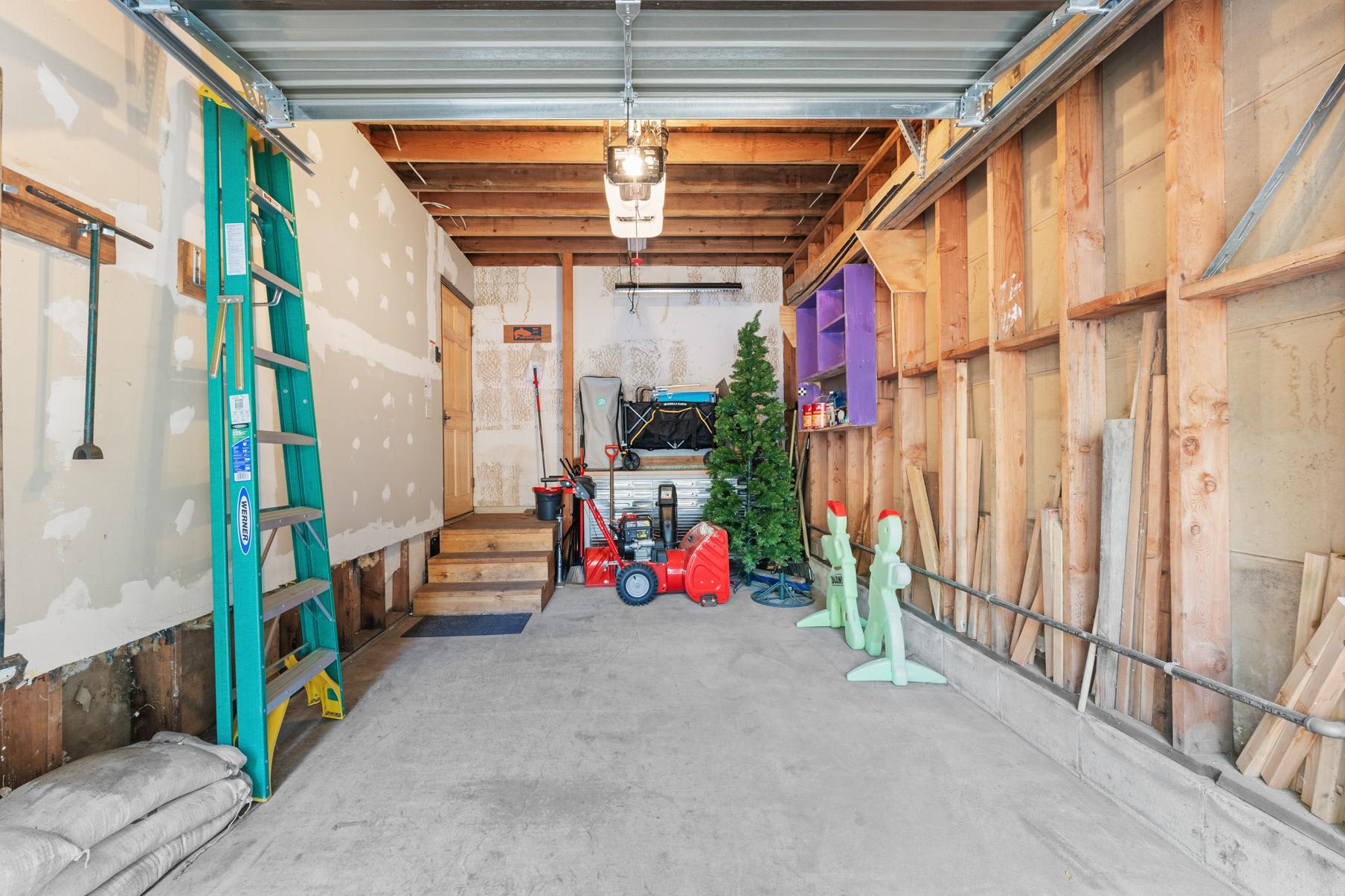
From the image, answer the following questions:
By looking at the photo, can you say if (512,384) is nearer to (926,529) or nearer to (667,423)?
(667,423)

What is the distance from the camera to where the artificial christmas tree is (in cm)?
473

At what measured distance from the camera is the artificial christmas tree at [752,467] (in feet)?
15.5

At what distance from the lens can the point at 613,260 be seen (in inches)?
246

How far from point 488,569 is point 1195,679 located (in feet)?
13.7

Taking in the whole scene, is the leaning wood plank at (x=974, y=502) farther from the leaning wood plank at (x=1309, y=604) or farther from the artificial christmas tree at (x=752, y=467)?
the artificial christmas tree at (x=752, y=467)

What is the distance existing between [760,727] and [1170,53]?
9.27ft

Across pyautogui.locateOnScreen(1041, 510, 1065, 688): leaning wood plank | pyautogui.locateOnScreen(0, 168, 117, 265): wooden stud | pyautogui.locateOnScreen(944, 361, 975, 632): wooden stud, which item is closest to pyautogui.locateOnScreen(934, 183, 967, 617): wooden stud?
pyautogui.locateOnScreen(944, 361, 975, 632): wooden stud


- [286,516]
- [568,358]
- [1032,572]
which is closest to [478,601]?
[286,516]

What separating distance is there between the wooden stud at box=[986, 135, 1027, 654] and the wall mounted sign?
4.70 m

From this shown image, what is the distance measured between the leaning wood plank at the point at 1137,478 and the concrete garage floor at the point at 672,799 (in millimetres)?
632

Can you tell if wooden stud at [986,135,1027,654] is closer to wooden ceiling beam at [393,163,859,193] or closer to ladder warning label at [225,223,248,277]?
wooden ceiling beam at [393,163,859,193]

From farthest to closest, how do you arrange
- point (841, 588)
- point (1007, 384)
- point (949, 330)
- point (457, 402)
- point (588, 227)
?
point (457, 402)
point (588, 227)
point (841, 588)
point (949, 330)
point (1007, 384)

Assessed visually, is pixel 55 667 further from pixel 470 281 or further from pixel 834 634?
pixel 470 281

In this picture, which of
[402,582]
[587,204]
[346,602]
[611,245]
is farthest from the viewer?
[611,245]
